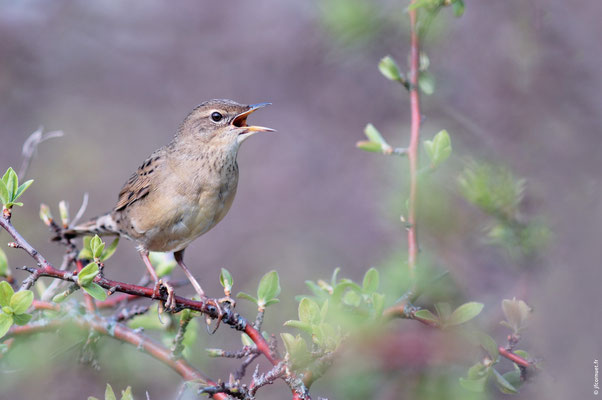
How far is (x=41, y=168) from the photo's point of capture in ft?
26.9

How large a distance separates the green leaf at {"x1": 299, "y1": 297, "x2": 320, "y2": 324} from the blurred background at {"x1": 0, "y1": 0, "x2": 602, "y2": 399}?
577 mm

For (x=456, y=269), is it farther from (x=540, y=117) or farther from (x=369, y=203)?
(x=369, y=203)

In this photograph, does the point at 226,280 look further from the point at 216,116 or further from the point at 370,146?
the point at 216,116

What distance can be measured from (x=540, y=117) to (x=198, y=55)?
212 inches

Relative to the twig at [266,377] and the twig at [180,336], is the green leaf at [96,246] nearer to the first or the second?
the twig at [180,336]

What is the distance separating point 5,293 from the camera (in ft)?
7.57

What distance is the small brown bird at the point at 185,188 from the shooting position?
13.1 feet

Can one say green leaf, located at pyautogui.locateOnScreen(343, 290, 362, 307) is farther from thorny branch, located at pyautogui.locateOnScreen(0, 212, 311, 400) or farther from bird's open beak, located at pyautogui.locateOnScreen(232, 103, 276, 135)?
bird's open beak, located at pyautogui.locateOnScreen(232, 103, 276, 135)

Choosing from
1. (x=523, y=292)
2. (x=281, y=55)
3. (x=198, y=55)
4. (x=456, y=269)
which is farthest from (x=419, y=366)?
(x=198, y=55)

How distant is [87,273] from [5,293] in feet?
0.98

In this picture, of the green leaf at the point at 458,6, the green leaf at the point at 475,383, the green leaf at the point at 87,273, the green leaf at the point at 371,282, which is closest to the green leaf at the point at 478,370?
the green leaf at the point at 475,383

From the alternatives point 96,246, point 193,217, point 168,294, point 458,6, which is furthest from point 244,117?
point 96,246

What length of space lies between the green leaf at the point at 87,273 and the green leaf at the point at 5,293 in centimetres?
24

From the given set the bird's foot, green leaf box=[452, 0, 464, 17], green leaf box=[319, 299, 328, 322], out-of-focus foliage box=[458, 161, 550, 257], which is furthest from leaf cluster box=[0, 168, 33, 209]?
out-of-focus foliage box=[458, 161, 550, 257]
